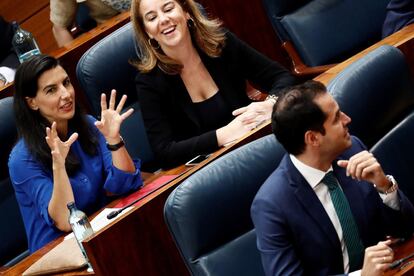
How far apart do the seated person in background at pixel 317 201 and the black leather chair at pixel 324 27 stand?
1172 millimetres

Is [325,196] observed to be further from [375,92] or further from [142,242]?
[142,242]

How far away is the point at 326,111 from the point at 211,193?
0.30 meters

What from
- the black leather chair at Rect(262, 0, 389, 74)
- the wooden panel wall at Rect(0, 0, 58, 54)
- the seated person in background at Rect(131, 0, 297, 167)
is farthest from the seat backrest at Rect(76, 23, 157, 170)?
the wooden panel wall at Rect(0, 0, 58, 54)

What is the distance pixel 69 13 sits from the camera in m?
3.51

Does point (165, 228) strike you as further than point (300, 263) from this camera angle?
Yes

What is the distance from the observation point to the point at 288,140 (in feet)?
5.92

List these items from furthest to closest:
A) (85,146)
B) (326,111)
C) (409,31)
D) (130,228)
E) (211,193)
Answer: (85,146) < (409,31) < (130,228) < (211,193) < (326,111)

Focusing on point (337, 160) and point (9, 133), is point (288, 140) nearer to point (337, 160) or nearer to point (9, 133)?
point (337, 160)

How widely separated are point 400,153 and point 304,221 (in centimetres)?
35

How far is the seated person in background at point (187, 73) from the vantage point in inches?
102

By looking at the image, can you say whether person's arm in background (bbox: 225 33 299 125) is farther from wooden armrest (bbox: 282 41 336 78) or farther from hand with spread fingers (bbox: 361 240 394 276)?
hand with spread fingers (bbox: 361 240 394 276)

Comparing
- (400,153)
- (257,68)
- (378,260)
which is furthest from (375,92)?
(257,68)

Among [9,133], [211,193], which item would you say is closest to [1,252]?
[9,133]

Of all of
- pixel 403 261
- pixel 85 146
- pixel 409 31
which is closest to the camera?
pixel 403 261
